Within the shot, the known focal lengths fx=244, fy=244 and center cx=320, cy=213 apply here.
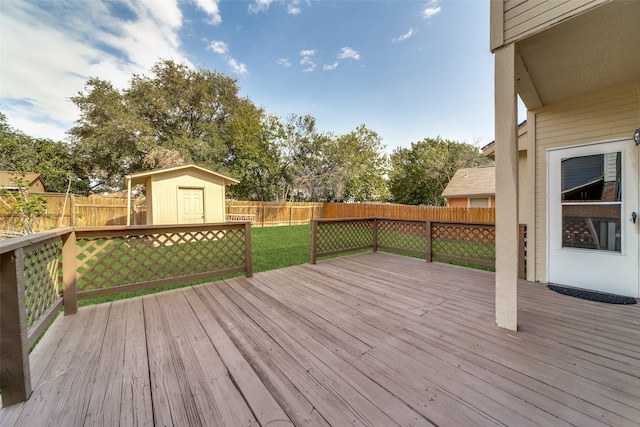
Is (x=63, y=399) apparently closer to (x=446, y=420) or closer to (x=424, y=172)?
(x=446, y=420)

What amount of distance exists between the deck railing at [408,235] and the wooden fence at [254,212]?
1.38 m

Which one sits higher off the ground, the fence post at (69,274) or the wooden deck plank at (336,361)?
the fence post at (69,274)

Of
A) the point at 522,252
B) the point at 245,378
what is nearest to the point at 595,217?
the point at 522,252

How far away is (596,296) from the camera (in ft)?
9.45

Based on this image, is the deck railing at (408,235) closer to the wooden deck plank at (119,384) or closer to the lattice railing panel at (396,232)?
the lattice railing panel at (396,232)

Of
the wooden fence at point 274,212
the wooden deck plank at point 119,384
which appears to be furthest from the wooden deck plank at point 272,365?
the wooden fence at point 274,212

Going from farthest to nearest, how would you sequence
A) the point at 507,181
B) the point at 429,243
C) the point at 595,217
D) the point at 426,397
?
the point at 429,243
the point at 595,217
the point at 507,181
the point at 426,397

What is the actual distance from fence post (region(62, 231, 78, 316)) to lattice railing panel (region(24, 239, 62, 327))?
0.07 metres

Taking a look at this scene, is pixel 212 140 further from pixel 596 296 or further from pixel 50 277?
pixel 596 296

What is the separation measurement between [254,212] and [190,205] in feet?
17.2

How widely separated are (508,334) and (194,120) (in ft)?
58.4

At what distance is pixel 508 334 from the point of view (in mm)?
2123

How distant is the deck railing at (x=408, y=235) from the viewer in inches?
176

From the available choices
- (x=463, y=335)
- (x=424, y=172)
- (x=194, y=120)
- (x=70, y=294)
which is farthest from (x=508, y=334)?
(x=424, y=172)
